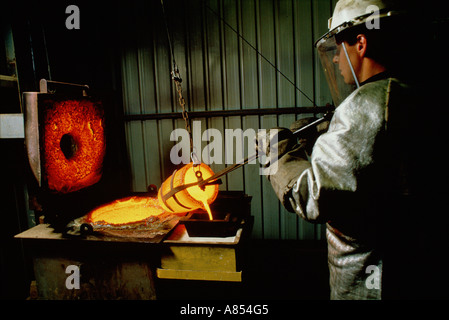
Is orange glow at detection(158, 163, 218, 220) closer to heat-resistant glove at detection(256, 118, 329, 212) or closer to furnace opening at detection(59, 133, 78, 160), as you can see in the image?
heat-resistant glove at detection(256, 118, 329, 212)

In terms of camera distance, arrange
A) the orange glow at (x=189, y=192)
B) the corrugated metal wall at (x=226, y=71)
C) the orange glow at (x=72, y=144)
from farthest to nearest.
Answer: the corrugated metal wall at (x=226, y=71) → the orange glow at (x=72, y=144) → the orange glow at (x=189, y=192)

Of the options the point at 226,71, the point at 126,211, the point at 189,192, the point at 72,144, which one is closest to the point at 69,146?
the point at 72,144

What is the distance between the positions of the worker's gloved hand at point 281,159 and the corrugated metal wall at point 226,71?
7.40ft

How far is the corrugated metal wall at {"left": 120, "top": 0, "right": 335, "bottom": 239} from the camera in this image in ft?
13.0

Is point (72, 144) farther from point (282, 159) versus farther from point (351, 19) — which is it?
point (351, 19)

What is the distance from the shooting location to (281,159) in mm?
1792

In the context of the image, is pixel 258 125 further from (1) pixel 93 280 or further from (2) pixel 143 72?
(1) pixel 93 280

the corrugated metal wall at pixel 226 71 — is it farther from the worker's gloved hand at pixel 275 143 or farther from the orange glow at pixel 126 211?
the worker's gloved hand at pixel 275 143

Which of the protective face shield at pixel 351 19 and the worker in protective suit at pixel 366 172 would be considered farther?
the protective face shield at pixel 351 19

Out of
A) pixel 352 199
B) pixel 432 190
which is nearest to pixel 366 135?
pixel 352 199

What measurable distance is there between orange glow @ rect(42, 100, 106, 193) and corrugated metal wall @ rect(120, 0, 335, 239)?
1.58m

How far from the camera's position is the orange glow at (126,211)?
8.77 feet

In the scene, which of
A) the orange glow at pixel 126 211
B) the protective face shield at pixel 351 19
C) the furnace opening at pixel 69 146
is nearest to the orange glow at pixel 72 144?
the furnace opening at pixel 69 146

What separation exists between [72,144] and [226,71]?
8.24 ft
